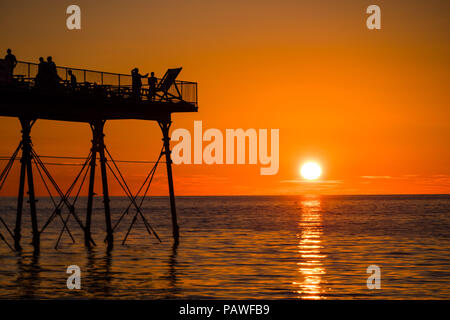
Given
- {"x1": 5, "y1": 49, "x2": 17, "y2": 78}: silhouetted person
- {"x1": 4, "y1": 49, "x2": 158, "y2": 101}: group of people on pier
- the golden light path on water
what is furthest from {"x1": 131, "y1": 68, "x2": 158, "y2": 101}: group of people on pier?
the golden light path on water

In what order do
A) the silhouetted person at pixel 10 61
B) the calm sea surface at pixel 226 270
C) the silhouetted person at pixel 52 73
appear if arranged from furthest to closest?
the silhouetted person at pixel 52 73 < the silhouetted person at pixel 10 61 < the calm sea surface at pixel 226 270

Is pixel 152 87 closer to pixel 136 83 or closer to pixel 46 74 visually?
pixel 136 83

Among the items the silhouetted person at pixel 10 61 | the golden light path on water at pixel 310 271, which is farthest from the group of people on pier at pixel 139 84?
the golden light path on water at pixel 310 271

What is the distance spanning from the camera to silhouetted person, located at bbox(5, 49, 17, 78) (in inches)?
1281

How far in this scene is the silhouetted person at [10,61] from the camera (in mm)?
32531

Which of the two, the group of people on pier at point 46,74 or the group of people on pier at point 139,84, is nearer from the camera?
the group of people on pier at point 46,74

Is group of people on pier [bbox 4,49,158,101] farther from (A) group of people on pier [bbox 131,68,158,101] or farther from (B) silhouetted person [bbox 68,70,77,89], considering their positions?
(A) group of people on pier [bbox 131,68,158,101]

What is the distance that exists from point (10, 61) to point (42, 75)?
6.38 ft

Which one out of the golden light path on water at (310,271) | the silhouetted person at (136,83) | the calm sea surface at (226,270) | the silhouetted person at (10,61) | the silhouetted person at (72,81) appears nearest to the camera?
the calm sea surface at (226,270)

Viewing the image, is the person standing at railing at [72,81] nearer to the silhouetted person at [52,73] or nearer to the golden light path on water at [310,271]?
the silhouetted person at [52,73]

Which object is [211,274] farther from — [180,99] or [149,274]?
[180,99]

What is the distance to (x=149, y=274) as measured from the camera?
32906mm

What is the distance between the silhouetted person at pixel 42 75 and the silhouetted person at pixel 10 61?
1266mm
